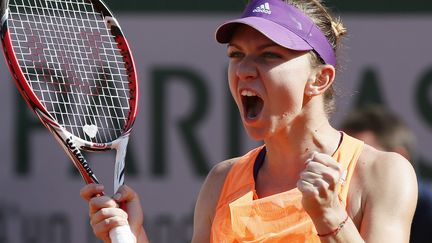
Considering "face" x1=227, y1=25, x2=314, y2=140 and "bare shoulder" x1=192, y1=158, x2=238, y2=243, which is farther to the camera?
"bare shoulder" x1=192, y1=158, x2=238, y2=243

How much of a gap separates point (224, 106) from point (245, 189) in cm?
318

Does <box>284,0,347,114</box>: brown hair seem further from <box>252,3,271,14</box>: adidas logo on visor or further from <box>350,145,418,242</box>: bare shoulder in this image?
<box>350,145,418,242</box>: bare shoulder

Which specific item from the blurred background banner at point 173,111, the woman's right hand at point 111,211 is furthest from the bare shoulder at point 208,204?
the blurred background banner at point 173,111

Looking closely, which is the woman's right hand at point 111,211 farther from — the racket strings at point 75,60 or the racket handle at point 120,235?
the racket strings at point 75,60

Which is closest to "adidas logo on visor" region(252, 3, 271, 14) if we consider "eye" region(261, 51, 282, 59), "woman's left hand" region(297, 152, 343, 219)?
"eye" region(261, 51, 282, 59)

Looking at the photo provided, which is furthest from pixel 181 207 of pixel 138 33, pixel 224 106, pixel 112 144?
pixel 112 144

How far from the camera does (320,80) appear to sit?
3.03 m

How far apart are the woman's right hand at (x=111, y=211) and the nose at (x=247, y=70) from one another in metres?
0.48

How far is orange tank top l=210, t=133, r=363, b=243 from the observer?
2859mm

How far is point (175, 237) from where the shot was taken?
615 centimetres

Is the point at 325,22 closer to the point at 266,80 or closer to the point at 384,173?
the point at 266,80

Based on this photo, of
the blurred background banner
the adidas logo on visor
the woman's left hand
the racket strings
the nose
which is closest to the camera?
the woman's left hand

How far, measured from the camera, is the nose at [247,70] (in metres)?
2.93

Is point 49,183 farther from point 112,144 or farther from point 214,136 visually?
point 112,144
